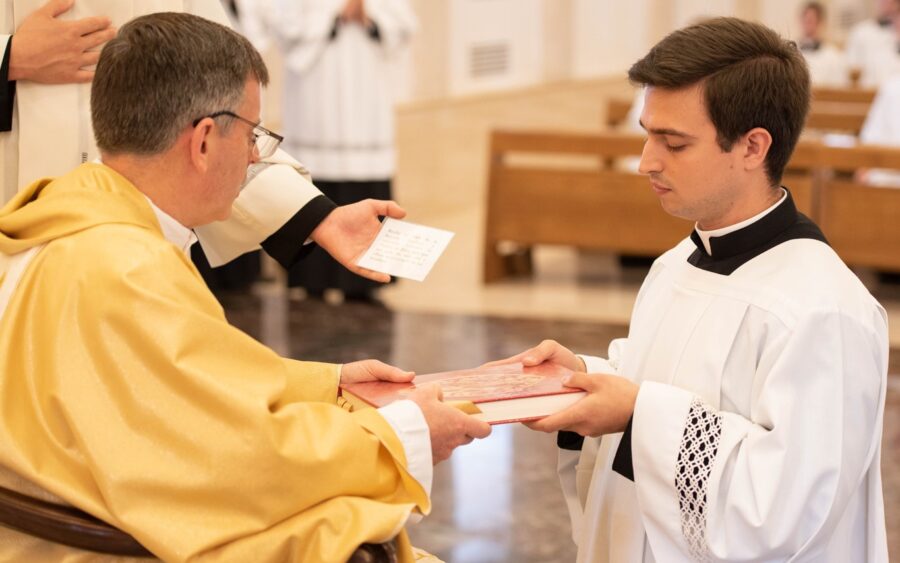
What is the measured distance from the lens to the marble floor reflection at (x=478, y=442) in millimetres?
4570

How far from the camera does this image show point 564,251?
964 centimetres

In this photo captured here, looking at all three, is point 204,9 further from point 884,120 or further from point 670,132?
point 884,120

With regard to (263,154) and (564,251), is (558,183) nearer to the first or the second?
(564,251)

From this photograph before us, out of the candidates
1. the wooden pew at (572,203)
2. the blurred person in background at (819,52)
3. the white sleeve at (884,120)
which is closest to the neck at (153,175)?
the wooden pew at (572,203)

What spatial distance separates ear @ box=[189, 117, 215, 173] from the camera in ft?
7.06

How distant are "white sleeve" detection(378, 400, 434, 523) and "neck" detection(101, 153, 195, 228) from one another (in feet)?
1.66

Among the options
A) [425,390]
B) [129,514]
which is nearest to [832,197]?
[425,390]

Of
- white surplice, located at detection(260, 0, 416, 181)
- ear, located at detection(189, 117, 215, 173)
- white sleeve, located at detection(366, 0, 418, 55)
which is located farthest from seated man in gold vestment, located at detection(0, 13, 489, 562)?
white sleeve, located at detection(366, 0, 418, 55)

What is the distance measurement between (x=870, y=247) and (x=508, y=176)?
7.37 feet

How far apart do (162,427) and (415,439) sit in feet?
1.35

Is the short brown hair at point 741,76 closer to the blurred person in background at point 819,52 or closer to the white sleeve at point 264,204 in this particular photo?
the white sleeve at point 264,204

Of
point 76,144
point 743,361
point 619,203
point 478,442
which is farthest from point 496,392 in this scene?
→ point 619,203

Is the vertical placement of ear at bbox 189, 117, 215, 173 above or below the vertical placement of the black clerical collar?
above

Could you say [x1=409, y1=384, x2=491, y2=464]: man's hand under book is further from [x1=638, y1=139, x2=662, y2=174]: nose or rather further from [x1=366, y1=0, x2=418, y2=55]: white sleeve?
[x1=366, y1=0, x2=418, y2=55]: white sleeve
